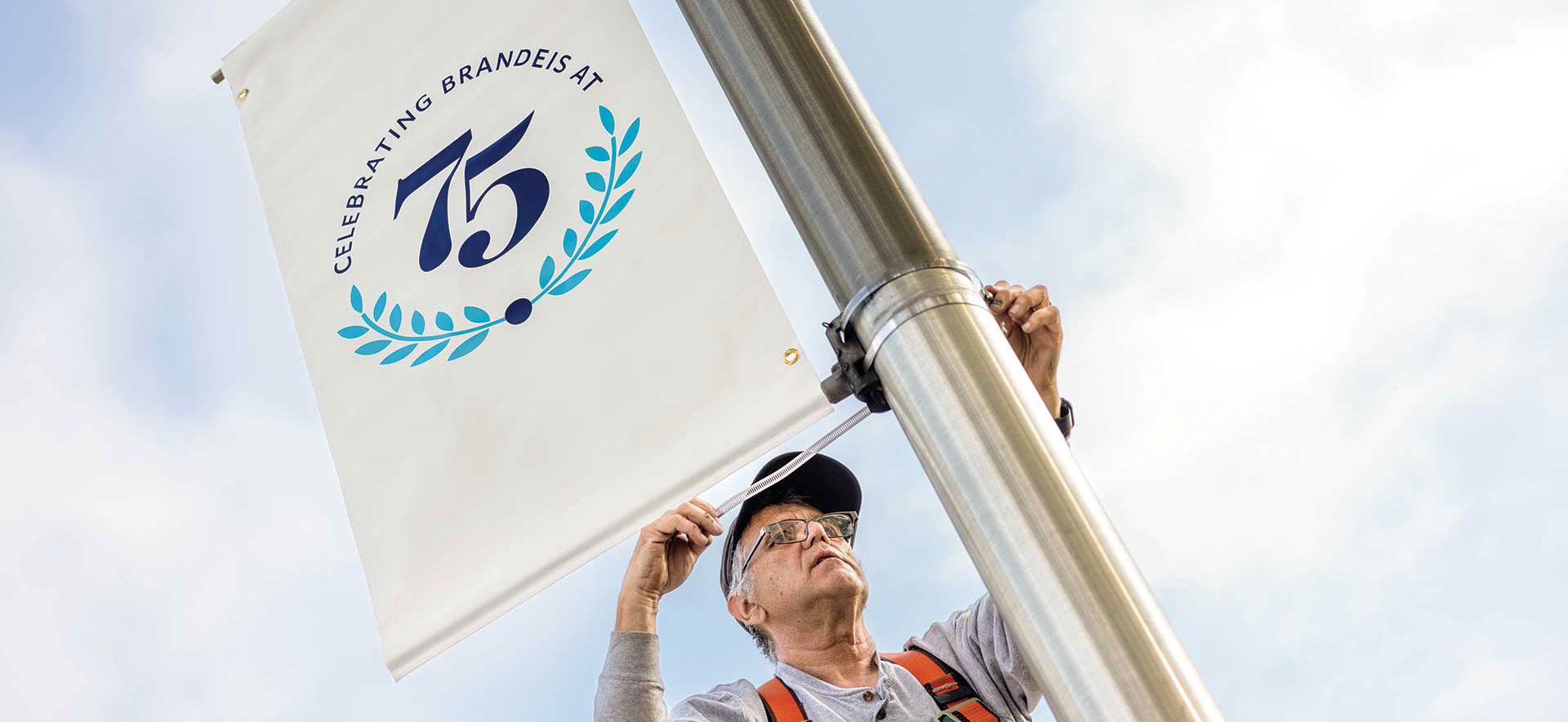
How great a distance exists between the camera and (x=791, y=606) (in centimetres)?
401

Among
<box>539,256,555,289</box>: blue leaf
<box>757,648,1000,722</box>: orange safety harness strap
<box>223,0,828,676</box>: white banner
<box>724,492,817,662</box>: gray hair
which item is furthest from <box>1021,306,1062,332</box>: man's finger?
<box>724,492,817,662</box>: gray hair

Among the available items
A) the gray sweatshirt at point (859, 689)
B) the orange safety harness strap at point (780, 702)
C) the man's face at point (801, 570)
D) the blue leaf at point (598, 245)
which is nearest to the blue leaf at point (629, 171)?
the blue leaf at point (598, 245)

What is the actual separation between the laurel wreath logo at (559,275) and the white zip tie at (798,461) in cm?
54

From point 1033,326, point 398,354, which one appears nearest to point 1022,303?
point 1033,326

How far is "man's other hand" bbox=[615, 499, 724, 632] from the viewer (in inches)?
106

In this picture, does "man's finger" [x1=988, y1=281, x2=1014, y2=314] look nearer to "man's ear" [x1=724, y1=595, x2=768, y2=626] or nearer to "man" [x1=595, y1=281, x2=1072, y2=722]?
"man" [x1=595, y1=281, x2=1072, y2=722]

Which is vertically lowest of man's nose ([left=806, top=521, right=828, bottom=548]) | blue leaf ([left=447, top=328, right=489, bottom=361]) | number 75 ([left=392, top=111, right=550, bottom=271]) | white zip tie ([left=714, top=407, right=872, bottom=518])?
white zip tie ([left=714, top=407, right=872, bottom=518])

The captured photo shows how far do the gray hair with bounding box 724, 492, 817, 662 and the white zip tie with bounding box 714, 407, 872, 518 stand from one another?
183 cm

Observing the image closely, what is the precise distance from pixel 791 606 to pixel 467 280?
1.66m

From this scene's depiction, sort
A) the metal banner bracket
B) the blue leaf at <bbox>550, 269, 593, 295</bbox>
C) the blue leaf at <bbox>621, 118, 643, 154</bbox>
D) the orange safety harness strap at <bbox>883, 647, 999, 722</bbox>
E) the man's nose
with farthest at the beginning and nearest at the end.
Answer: the man's nose
the orange safety harness strap at <bbox>883, 647, 999, 722</bbox>
the blue leaf at <bbox>621, 118, 643, 154</bbox>
the blue leaf at <bbox>550, 269, 593, 295</bbox>
the metal banner bracket

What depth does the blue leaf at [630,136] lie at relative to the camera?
8.75 ft

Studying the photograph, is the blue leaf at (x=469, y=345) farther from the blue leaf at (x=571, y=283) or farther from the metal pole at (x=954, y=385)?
the metal pole at (x=954, y=385)

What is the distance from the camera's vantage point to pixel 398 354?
280cm

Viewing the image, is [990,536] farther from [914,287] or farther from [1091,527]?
[914,287]
